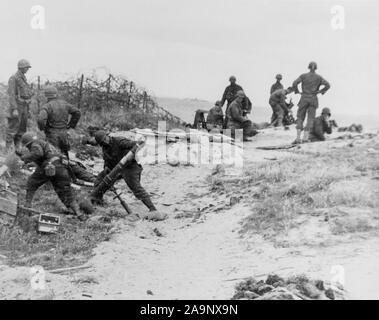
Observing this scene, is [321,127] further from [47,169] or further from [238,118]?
[47,169]

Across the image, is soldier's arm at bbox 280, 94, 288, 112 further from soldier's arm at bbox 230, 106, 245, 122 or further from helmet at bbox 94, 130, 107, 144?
helmet at bbox 94, 130, 107, 144

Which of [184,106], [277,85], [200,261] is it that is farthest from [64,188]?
[184,106]

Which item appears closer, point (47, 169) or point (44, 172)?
point (47, 169)

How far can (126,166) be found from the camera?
1046cm

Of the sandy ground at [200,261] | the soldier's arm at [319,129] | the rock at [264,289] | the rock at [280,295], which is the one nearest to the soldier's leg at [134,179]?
the sandy ground at [200,261]

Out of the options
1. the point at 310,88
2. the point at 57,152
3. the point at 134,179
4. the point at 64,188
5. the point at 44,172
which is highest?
the point at 310,88

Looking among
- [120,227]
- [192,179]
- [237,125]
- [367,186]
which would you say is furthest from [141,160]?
[367,186]

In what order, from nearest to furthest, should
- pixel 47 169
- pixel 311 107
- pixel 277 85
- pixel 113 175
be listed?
pixel 47 169 → pixel 113 175 → pixel 311 107 → pixel 277 85

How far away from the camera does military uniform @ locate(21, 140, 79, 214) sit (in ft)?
32.4

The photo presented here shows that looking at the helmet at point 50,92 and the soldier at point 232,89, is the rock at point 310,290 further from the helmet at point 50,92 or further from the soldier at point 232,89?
the soldier at point 232,89

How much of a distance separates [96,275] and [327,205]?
3.30 m

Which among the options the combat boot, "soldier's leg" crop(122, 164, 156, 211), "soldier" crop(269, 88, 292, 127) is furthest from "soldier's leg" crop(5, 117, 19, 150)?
"soldier" crop(269, 88, 292, 127)

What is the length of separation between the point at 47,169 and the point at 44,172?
0.87 feet
